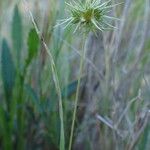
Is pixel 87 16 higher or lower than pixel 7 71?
higher

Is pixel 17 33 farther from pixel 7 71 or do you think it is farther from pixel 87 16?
pixel 87 16

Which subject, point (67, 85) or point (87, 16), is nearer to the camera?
point (87, 16)

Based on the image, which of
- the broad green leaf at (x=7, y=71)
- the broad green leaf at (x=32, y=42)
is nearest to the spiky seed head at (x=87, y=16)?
the broad green leaf at (x=32, y=42)

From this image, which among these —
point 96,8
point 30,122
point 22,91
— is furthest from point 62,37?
point 96,8

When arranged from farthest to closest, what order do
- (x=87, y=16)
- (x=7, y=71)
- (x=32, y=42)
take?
(x=7, y=71), (x=32, y=42), (x=87, y=16)

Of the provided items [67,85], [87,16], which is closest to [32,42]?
[67,85]

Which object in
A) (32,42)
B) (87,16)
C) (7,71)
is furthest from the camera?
(7,71)

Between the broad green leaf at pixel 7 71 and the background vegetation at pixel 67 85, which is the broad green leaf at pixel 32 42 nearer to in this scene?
the background vegetation at pixel 67 85

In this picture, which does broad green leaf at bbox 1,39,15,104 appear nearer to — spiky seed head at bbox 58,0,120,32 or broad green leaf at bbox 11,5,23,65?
broad green leaf at bbox 11,5,23,65
